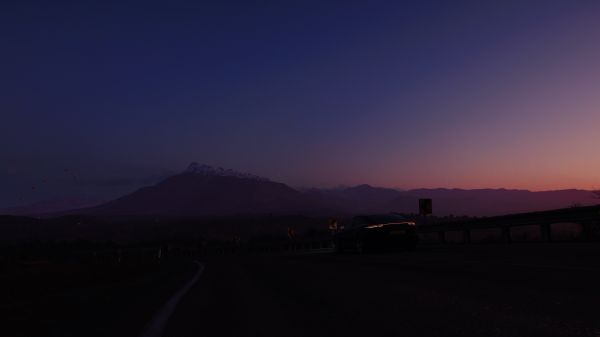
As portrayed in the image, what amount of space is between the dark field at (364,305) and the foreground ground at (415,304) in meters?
0.01

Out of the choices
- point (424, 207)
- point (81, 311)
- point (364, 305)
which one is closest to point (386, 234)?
point (424, 207)

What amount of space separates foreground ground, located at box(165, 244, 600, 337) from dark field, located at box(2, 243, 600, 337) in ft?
0.04

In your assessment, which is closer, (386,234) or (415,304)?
(415,304)

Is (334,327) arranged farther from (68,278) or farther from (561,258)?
(68,278)

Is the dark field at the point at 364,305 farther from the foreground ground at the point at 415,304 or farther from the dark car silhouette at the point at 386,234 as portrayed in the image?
the dark car silhouette at the point at 386,234

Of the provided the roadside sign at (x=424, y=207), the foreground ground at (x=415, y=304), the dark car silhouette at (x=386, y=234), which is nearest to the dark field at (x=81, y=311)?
the foreground ground at (x=415, y=304)

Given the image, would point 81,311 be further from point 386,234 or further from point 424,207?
point 424,207

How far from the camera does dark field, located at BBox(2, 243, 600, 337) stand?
620 centimetres

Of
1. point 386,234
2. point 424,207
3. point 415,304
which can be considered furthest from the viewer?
point 424,207

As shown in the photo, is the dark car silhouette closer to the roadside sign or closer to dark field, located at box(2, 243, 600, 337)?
the roadside sign

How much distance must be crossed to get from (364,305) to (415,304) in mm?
661

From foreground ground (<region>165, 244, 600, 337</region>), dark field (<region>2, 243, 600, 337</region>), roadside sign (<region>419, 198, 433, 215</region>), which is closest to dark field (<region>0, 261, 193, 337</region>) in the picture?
dark field (<region>2, 243, 600, 337</region>)

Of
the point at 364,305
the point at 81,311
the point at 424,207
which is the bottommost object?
the point at 81,311

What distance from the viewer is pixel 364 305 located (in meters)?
7.94
